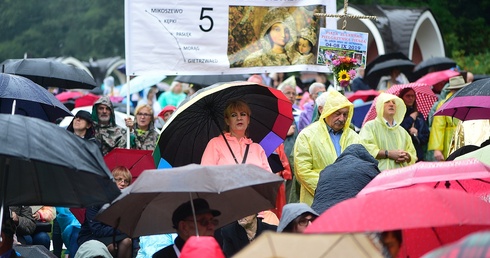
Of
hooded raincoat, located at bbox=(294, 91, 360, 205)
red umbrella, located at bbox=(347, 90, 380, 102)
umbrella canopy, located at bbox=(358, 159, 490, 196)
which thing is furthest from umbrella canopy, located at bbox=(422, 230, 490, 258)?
red umbrella, located at bbox=(347, 90, 380, 102)

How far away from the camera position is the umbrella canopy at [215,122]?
11.2 metres

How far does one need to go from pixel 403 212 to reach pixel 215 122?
461 cm

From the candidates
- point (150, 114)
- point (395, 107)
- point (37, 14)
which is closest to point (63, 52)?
point (37, 14)

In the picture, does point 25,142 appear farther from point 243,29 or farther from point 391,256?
point 243,29

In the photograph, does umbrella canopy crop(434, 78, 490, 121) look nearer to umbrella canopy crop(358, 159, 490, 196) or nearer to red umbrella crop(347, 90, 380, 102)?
umbrella canopy crop(358, 159, 490, 196)

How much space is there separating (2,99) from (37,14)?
39.6 feet

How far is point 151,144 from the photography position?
14617 mm

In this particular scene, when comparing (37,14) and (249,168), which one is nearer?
(249,168)

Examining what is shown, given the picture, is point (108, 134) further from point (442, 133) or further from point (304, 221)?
point (304, 221)

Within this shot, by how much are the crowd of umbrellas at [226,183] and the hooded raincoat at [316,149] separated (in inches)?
24.5

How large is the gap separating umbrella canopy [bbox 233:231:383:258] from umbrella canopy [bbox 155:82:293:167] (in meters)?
4.26

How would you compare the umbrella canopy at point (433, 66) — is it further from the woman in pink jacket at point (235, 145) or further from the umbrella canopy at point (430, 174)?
the umbrella canopy at point (430, 174)

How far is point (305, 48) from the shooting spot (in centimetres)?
A: 1305

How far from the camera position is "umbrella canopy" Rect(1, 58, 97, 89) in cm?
1403
